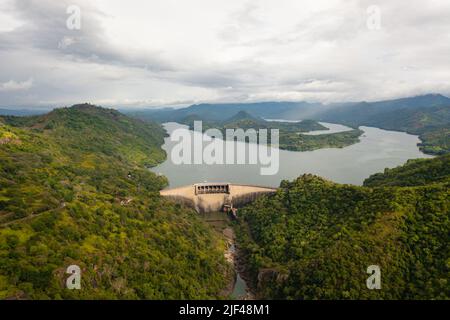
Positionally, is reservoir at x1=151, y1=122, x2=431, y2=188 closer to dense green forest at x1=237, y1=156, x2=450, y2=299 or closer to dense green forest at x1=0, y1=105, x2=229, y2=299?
dense green forest at x1=0, y1=105, x2=229, y2=299
